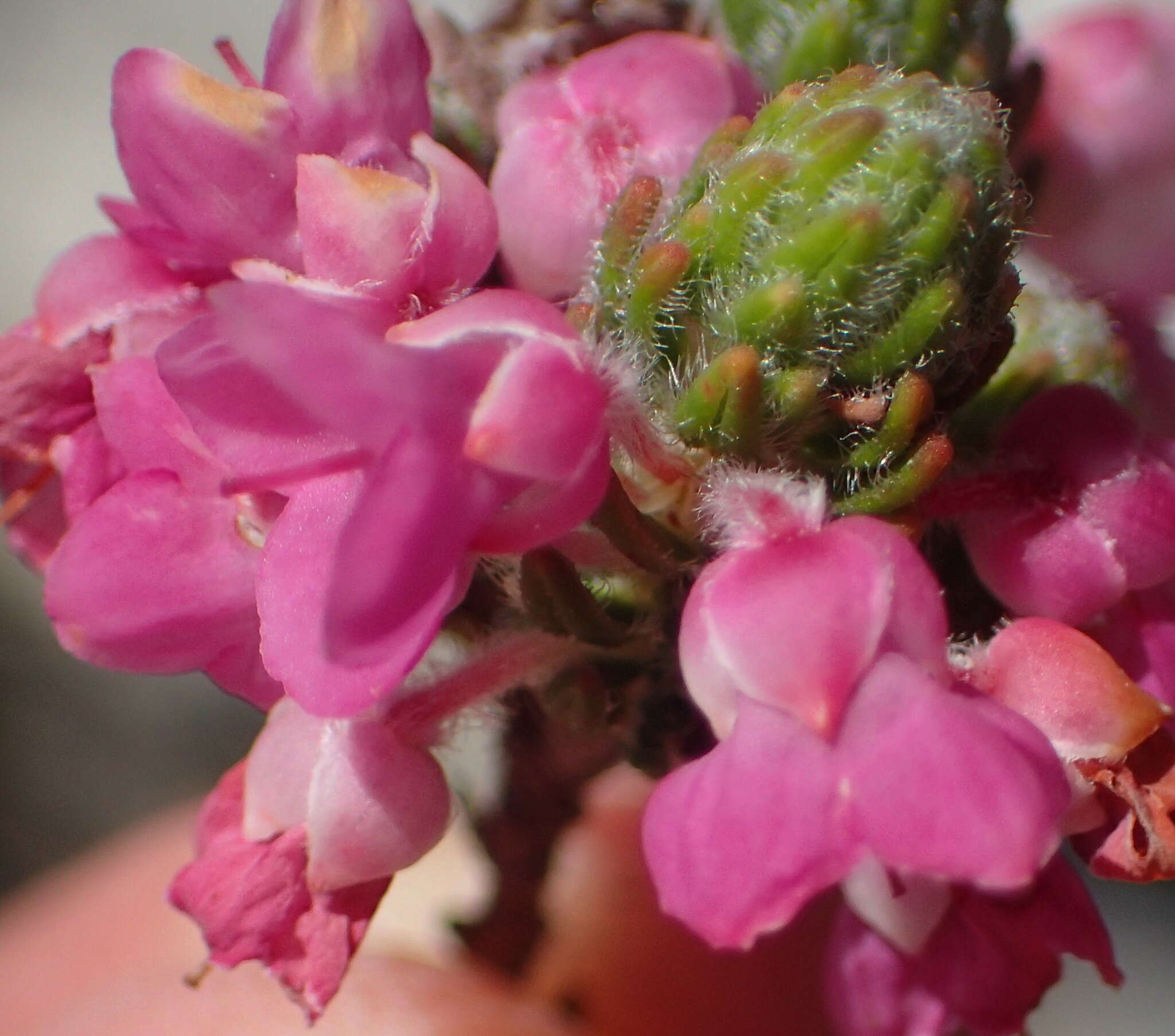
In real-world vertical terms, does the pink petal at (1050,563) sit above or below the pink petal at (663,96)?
below

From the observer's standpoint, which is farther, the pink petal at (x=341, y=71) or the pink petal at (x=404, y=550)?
the pink petal at (x=341, y=71)

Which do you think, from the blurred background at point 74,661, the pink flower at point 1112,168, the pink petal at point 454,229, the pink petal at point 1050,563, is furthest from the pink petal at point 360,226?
the blurred background at point 74,661

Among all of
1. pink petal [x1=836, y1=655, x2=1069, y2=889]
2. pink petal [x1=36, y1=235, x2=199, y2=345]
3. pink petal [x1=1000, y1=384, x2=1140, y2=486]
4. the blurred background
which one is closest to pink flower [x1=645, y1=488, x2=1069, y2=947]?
pink petal [x1=836, y1=655, x2=1069, y2=889]

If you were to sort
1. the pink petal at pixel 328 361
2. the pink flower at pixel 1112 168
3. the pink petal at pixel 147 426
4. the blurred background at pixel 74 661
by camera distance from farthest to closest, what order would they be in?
the blurred background at pixel 74 661 → the pink flower at pixel 1112 168 → the pink petal at pixel 147 426 → the pink petal at pixel 328 361

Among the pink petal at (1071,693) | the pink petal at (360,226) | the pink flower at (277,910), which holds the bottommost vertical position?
the pink flower at (277,910)

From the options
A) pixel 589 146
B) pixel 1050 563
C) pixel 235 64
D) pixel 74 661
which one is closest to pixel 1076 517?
pixel 1050 563

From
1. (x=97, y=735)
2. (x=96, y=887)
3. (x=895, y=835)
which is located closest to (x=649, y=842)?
(x=895, y=835)

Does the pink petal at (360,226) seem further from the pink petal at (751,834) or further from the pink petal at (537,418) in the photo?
the pink petal at (751,834)
